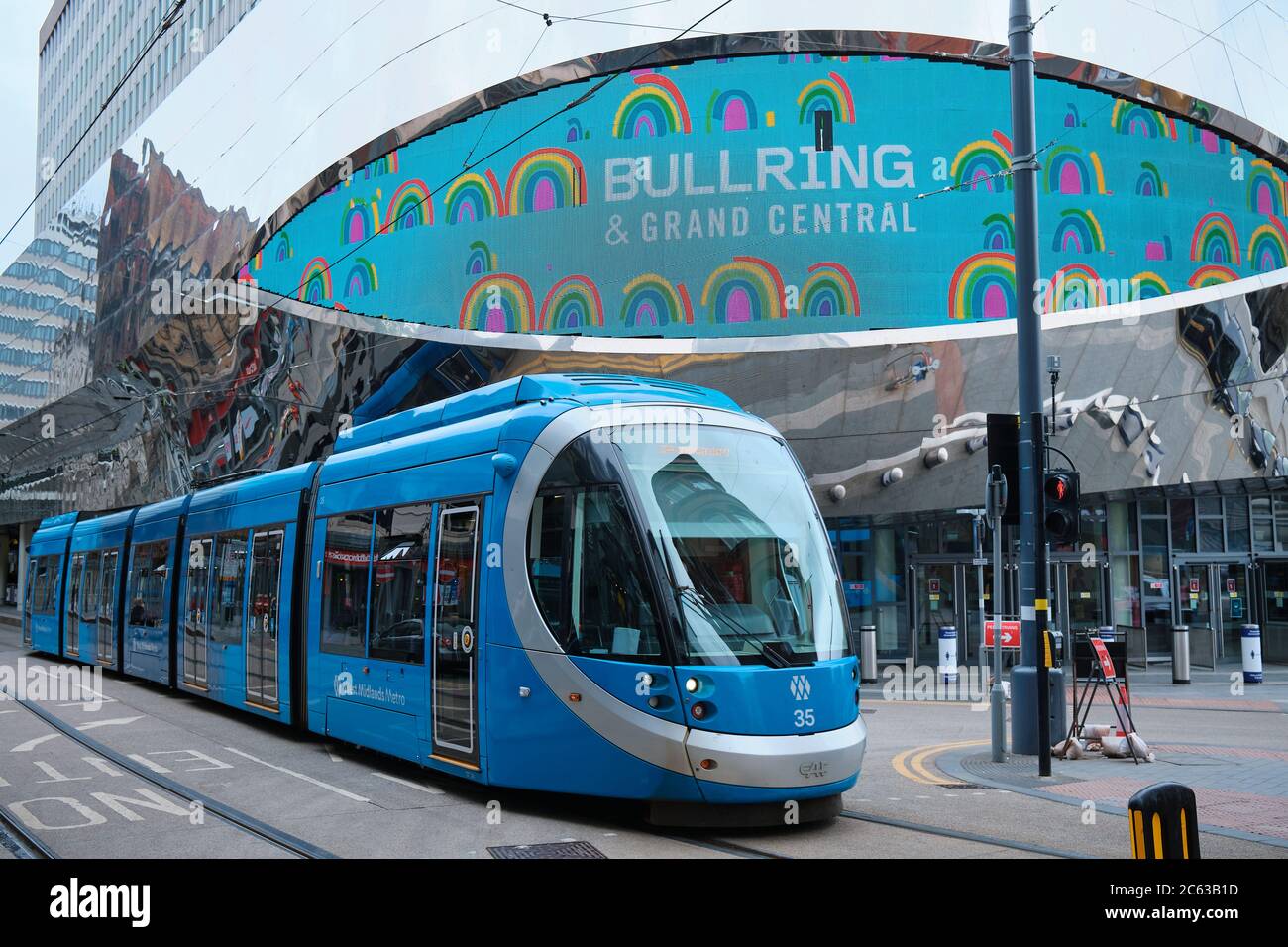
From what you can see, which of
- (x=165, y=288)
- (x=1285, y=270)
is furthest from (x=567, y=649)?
(x=165, y=288)

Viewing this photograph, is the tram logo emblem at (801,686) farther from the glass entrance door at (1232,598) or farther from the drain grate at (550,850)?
the glass entrance door at (1232,598)

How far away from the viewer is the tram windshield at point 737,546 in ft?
28.2

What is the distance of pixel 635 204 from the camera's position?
27.9 metres

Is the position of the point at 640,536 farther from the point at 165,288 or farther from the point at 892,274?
the point at 165,288

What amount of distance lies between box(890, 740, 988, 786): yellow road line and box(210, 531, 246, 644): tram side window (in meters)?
8.11

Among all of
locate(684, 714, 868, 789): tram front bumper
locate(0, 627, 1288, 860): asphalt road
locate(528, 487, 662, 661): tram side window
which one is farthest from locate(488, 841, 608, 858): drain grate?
locate(528, 487, 662, 661): tram side window

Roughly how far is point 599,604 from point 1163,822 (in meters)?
4.46

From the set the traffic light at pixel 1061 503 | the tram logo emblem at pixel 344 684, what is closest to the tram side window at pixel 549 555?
the tram logo emblem at pixel 344 684

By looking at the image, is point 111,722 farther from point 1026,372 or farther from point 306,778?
point 1026,372

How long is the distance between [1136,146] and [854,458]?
10.2m

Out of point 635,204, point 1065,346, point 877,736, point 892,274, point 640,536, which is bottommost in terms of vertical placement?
point 877,736

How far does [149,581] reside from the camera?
1984cm

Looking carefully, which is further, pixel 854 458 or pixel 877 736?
pixel 854 458

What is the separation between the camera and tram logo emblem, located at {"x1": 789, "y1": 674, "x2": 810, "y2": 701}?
28.2 feet
